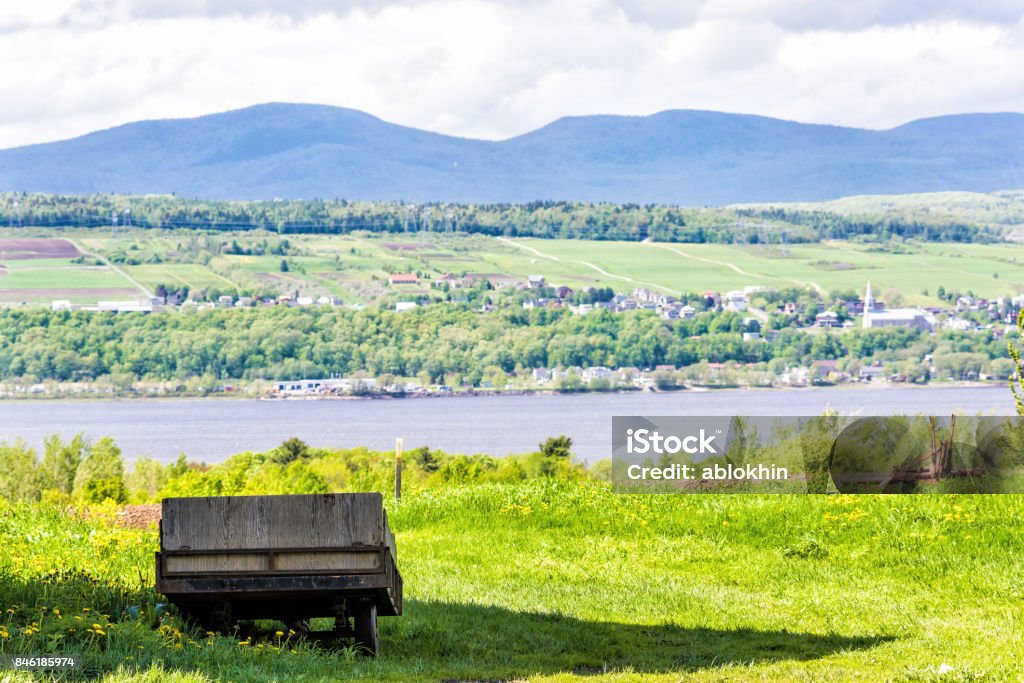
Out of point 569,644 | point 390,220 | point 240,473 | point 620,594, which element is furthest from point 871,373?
point 569,644

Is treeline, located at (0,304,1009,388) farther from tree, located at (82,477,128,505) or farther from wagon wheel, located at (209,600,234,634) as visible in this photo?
wagon wheel, located at (209,600,234,634)

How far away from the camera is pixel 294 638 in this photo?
942 cm

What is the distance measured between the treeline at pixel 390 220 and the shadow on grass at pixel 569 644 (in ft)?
561

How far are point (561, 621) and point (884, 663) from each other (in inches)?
115

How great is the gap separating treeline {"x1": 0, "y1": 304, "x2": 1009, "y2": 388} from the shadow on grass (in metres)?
128

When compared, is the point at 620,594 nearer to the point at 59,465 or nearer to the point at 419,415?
the point at 59,465

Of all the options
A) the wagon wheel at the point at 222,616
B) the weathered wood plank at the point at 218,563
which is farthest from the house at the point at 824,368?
the weathered wood plank at the point at 218,563

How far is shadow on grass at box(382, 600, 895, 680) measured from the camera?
9.22 metres

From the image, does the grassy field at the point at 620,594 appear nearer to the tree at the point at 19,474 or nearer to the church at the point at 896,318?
the tree at the point at 19,474

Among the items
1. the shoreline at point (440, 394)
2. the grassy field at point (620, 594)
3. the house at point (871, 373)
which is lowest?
the shoreline at point (440, 394)

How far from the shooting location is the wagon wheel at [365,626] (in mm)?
9133

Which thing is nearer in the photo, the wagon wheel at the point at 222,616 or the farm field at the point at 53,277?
the wagon wheel at the point at 222,616

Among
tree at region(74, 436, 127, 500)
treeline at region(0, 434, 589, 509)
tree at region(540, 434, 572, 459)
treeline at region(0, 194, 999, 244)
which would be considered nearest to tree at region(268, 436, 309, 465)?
treeline at region(0, 434, 589, 509)

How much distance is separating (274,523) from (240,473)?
59.0 feet
